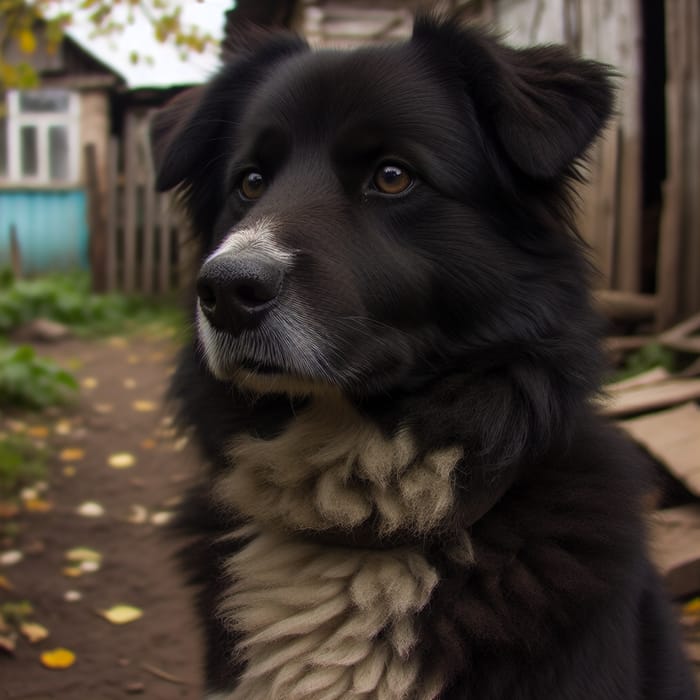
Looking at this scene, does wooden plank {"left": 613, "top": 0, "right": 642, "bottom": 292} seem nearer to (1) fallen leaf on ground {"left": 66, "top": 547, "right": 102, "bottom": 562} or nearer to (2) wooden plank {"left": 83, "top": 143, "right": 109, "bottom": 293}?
(1) fallen leaf on ground {"left": 66, "top": 547, "right": 102, "bottom": 562}

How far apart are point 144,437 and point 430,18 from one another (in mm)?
4564

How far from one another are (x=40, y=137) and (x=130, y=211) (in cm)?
514

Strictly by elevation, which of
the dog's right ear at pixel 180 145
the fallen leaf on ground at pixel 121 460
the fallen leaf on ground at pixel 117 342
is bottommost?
the fallen leaf on ground at pixel 121 460

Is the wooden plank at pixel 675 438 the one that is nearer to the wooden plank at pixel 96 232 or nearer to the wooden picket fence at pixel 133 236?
the wooden picket fence at pixel 133 236

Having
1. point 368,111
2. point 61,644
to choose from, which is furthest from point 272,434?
point 61,644

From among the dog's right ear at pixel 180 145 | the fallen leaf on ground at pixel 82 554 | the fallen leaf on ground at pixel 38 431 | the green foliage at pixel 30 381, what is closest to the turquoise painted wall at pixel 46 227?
the green foliage at pixel 30 381

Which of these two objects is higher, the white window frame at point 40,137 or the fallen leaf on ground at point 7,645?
the white window frame at point 40,137

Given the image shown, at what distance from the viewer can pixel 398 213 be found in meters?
2.08

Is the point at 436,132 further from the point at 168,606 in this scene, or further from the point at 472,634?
the point at 168,606

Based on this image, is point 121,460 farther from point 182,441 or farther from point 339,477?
point 339,477

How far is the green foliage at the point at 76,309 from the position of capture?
988 centimetres

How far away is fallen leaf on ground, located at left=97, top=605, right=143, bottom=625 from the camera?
3.65 metres

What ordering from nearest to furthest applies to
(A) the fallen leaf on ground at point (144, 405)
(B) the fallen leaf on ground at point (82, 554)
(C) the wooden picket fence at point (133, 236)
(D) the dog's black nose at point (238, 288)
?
(D) the dog's black nose at point (238, 288), (B) the fallen leaf on ground at point (82, 554), (A) the fallen leaf on ground at point (144, 405), (C) the wooden picket fence at point (133, 236)

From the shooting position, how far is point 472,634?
1.87m
